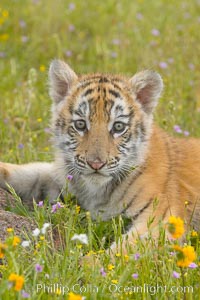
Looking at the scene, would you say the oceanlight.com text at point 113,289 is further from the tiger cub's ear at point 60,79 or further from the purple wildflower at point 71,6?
the purple wildflower at point 71,6

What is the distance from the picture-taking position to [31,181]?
657 centimetres

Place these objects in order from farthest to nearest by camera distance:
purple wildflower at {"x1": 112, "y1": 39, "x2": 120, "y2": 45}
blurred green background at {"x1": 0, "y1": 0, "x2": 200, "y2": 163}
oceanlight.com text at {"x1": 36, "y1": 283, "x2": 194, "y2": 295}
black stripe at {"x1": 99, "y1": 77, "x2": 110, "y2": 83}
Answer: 1. purple wildflower at {"x1": 112, "y1": 39, "x2": 120, "y2": 45}
2. blurred green background at {"x1": 0, "y1": 0, "x2": 200, "y2": 163}
3. black stripe at {"x1": 99, "y1": 77, "x2": 110, "y2": 83}
4. oceanlight.com text at {"x1": 36, "y1": 283, "x2": 194, "y2": 295}

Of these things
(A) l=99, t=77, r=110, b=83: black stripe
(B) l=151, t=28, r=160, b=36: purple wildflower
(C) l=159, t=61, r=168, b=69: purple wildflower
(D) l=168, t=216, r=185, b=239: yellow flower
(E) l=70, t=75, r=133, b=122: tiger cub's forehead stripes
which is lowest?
(D) l=168, t=216, r=185, b=239: yellow flower

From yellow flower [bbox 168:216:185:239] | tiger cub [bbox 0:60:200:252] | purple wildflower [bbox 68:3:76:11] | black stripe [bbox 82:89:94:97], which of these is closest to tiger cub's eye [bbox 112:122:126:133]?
tiger cub [bbox 0:60:200:252]

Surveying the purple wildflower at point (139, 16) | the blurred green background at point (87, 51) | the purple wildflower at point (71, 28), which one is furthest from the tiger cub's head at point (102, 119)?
the purple wildflower at point (139, 16)

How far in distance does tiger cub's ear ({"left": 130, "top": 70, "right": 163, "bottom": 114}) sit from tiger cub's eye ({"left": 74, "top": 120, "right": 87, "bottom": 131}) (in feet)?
2.16

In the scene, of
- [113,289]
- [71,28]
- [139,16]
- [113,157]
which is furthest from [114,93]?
[139,16]

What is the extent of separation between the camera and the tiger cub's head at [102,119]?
6016 mm

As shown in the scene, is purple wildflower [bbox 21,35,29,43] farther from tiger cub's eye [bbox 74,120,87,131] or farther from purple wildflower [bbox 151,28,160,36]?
tiger cub's eye [bbox 74,120,87,131]

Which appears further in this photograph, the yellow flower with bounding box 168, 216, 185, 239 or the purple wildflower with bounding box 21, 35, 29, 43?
the purple wildflower with bounding box 21, 35, 29, 43

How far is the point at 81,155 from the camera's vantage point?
6.04m

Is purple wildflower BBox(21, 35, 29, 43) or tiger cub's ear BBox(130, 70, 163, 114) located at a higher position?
purple wildflower BBox(21, 35, 29, 43)

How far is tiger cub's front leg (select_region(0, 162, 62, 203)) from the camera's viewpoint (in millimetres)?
6492

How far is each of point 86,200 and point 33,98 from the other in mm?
2480
